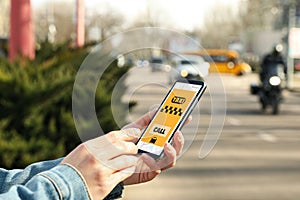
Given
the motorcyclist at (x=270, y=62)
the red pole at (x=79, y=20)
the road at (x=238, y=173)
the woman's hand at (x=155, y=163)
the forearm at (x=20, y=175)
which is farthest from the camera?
the motorcyclist at (x=270, y=62)

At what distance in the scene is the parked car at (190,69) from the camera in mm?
1713

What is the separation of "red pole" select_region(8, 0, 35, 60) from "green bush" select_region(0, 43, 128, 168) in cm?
112

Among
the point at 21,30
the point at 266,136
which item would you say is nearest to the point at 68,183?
the point at 21,30

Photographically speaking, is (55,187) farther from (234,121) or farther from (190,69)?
(234,121)

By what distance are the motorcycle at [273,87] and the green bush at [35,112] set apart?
43.5 ft

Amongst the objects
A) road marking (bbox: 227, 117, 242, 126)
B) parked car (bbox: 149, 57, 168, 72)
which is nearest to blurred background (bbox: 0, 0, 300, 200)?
parked car (bbox: 149, 57, 168, 72)

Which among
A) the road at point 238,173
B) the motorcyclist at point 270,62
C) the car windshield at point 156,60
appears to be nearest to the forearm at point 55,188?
the car windshield at point 156,60

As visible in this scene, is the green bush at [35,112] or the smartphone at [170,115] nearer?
the smartphone at [170,115]

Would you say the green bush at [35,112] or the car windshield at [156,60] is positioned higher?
the car windshield at [156,60]

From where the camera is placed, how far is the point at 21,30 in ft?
30.0

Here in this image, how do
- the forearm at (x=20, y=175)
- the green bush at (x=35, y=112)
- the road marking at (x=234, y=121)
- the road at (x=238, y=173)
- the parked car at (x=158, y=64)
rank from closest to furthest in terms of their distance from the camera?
the forearm at (x=20, y=175)
the parked car at (x=158, y=64)
the green bush at (x=35, y=112)
the road at (x=238, y=173)
the road marking at (x=234, y=121)

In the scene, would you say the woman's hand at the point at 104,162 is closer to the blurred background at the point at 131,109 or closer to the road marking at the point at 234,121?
the blurred background at the point at 131,109

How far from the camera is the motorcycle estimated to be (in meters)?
20.7

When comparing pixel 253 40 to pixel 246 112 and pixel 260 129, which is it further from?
pixel 260 129
